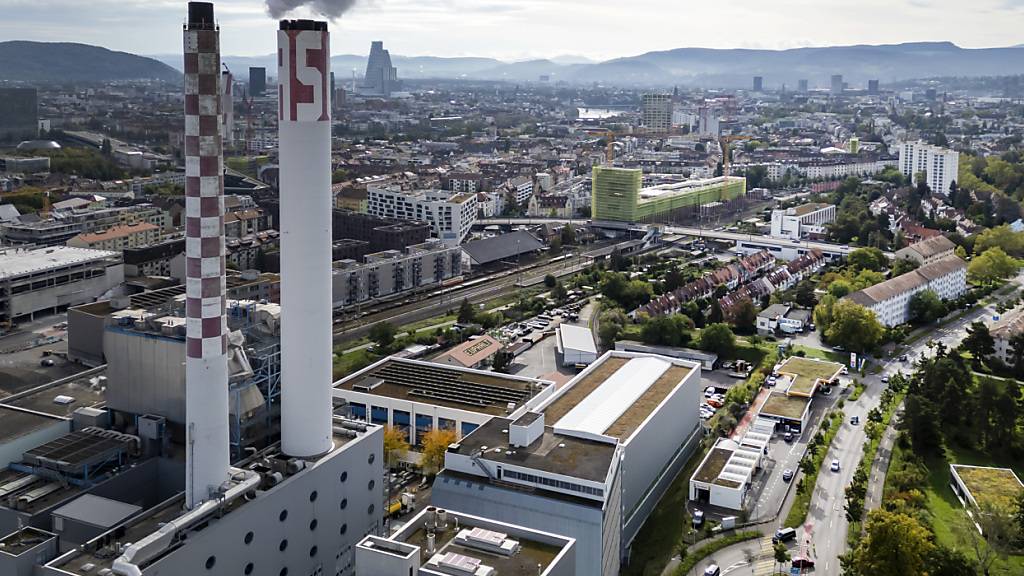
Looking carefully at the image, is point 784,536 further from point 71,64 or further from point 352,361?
point 71,64

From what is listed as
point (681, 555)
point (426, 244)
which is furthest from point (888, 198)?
point (681, 555)

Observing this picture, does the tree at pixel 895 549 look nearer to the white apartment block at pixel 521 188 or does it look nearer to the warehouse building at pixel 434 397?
the warehouse building at pixel 434 397

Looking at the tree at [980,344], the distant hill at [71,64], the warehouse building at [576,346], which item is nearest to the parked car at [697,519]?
the warehouse building at [576,346]

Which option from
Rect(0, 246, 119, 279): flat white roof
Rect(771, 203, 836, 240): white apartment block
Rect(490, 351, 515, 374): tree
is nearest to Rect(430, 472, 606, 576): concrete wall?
Rect(490, 351, 515, 374): tree

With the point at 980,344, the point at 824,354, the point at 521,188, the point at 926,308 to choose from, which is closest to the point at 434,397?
the point at 824,354

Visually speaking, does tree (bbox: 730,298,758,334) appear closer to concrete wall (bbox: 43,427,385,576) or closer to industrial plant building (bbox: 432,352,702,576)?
industrial plant building (bbox: 432,352,702,576)

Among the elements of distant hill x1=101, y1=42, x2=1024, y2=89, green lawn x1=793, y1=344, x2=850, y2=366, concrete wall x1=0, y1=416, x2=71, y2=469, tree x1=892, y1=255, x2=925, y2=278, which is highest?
distant hill x1=101, y1=42, x2=1024, y2=89

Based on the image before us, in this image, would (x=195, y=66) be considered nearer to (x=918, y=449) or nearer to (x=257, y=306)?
(x=257, y=306)
